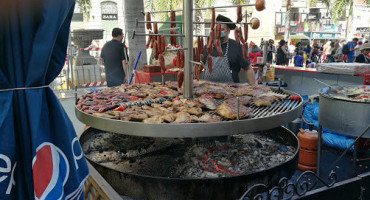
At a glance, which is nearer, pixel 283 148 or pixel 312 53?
pixel 283 148

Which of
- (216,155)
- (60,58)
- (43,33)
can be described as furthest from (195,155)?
(43,33)

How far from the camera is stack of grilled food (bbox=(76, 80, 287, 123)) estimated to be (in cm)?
222

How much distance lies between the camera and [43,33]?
3.72 feet

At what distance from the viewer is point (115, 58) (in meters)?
6.67

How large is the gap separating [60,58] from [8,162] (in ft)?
1.76

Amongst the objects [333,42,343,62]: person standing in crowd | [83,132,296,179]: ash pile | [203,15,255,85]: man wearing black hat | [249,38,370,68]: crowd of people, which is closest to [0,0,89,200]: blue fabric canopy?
[83,132,296,179]: ash pile

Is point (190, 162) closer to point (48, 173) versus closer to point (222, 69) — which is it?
point (48, 173)

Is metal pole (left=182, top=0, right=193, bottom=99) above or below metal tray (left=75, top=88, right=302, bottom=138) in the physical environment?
above

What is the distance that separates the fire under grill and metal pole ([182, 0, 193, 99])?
71 centimetres

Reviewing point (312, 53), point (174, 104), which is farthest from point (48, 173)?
point (312, 53)

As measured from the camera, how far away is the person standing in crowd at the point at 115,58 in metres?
6.59

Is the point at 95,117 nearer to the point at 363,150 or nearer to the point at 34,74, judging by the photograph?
the point at 34,74

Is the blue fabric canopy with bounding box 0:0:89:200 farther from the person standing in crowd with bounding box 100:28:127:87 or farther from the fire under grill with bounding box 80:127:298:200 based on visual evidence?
the person standing in crowd with bounding box 100:28:127:87

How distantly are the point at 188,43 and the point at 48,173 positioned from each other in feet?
6.31
